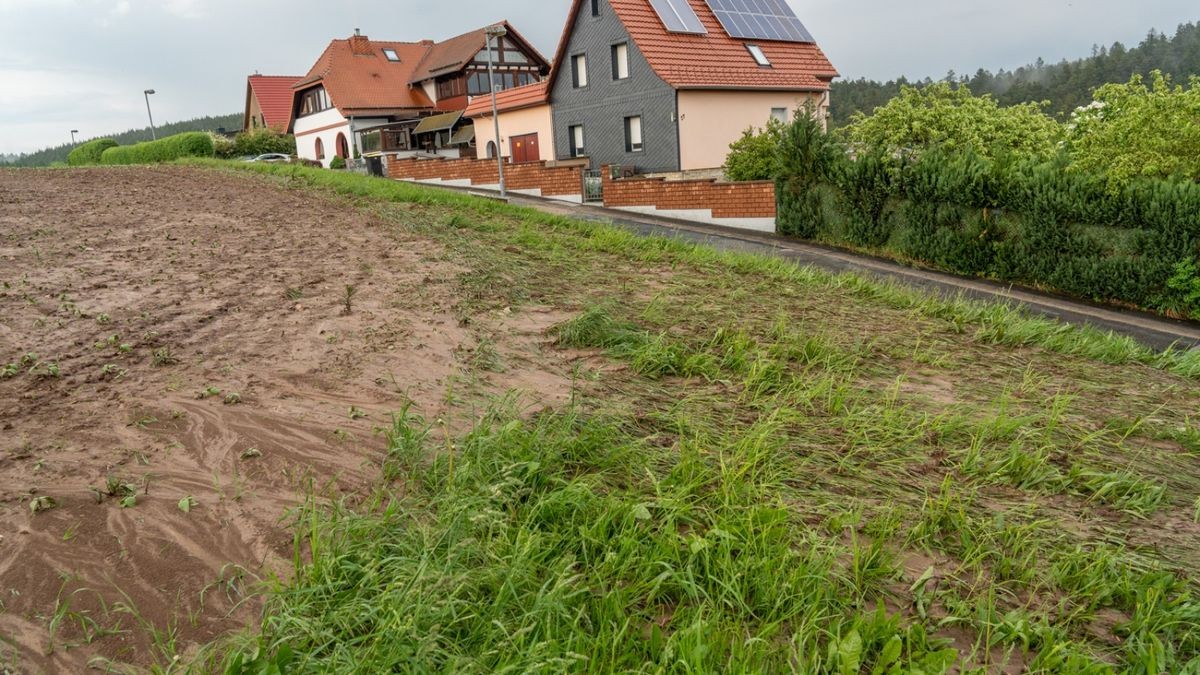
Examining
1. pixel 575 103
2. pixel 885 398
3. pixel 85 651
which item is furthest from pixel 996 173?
pixel 575 103

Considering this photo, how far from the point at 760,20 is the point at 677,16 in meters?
3.79

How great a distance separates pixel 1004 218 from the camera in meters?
15.3

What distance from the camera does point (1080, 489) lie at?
463cm

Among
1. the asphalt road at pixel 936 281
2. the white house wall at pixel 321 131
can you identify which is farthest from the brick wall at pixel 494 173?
the white house wall at pixel 321 131

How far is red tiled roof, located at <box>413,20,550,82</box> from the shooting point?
44.3m

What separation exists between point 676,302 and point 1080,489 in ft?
14.4

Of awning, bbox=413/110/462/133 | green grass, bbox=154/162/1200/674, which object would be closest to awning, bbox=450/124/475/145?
awning, bbox=413/110/462/133

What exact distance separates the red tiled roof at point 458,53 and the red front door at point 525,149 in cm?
1120

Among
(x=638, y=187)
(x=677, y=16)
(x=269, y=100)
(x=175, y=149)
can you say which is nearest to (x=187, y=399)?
(x=638, y=187)

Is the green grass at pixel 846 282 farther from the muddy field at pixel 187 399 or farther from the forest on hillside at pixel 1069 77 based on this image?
the forest on hillside at pixel 1069 77

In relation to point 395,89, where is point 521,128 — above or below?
below

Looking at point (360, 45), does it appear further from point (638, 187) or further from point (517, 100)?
point (638, 187)

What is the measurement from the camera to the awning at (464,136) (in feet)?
132

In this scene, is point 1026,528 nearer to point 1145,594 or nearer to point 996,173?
Result: point 1145,594
